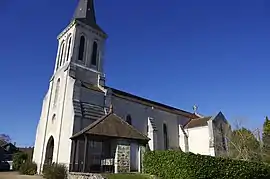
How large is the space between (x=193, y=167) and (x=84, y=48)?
2018 centimetres

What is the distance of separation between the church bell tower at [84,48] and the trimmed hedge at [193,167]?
46.6ft

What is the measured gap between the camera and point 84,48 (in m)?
28.7

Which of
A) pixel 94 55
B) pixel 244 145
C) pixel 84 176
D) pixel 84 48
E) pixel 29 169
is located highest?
pixel 84 48

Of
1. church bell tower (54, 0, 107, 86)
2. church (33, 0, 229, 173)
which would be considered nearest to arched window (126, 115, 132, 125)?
church (33, 0, 229, 173)

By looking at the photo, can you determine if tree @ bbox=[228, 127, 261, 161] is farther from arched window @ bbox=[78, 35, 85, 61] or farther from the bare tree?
arched window @ bbox=[78, 35, 85, 61]

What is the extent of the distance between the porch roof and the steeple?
15.3 meters

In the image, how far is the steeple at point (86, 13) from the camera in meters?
30.4

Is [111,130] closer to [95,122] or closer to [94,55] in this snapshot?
[95,122]

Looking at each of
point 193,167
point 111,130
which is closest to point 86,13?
point 111,130

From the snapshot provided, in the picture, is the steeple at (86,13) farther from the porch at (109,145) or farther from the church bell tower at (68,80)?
the porch at (109,145)

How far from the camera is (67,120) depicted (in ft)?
74.0

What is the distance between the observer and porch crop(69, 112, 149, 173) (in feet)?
55.9

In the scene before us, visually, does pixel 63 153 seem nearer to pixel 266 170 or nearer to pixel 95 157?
pixel 95 157

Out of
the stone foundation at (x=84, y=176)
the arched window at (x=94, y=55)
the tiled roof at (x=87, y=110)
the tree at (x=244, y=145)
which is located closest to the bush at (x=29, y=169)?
the tiled roof at (x=87, y=110)
